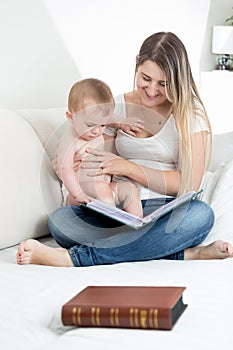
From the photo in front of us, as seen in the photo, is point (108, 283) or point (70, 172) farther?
point (70, 172)

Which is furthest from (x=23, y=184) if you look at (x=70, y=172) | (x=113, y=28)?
(x=113, y=28)

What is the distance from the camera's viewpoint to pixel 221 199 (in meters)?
2.23

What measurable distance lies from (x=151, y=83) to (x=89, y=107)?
0.87 feet

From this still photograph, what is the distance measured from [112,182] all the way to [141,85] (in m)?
0.32

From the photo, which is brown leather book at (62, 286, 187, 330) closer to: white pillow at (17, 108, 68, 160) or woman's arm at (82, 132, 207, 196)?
→ woman's arm at (82, 132, 207, 196)

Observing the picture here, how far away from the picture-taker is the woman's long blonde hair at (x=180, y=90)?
2.07 metres

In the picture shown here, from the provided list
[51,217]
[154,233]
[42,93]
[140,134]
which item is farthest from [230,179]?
[42,93]

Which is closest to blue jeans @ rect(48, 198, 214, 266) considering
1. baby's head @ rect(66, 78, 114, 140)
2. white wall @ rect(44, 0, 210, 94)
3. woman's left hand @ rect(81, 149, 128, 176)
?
woman's left hand @ rect(81, 149, 128, 176)

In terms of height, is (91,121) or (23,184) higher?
(91,121)

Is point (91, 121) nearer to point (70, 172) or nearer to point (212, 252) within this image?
point (70, 172)

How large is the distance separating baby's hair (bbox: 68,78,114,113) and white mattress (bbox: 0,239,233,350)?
46cm

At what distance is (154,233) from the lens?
1.89 meters

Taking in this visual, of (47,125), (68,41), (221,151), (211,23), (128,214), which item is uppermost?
(68,41)

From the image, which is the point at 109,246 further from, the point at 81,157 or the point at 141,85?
the point at 141,85
